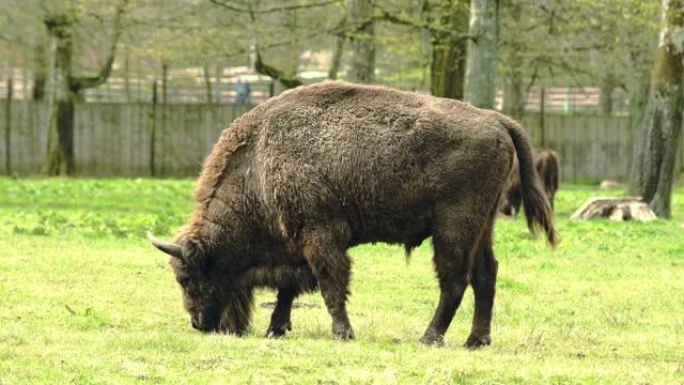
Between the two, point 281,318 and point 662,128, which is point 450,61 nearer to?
point 662,128

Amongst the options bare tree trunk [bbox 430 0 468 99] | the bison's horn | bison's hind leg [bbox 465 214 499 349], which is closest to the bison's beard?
the bison's horn

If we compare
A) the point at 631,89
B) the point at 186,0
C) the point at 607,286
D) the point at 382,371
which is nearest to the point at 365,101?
the point at 382,371

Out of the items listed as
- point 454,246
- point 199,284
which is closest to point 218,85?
point 199,284

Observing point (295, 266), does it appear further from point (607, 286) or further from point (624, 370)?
point (607, 286)

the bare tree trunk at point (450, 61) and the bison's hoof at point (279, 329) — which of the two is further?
the bare tree trunk at point (450, 61)

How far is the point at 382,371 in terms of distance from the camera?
7.56m

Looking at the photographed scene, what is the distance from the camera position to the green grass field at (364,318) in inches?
298

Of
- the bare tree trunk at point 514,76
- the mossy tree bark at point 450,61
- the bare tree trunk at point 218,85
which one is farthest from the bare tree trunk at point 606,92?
the mossy tree bark at point 450,61

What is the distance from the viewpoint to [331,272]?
368 inches

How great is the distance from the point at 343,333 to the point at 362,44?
52.8ft

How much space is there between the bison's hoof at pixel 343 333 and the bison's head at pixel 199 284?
938 mm

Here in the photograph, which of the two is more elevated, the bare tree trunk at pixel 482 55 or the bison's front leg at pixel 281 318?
the bare tree trunk at pixel 482 55

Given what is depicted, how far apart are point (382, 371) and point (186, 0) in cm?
2573

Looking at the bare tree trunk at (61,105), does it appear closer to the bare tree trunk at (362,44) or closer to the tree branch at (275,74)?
the tree branch at (275,74)
